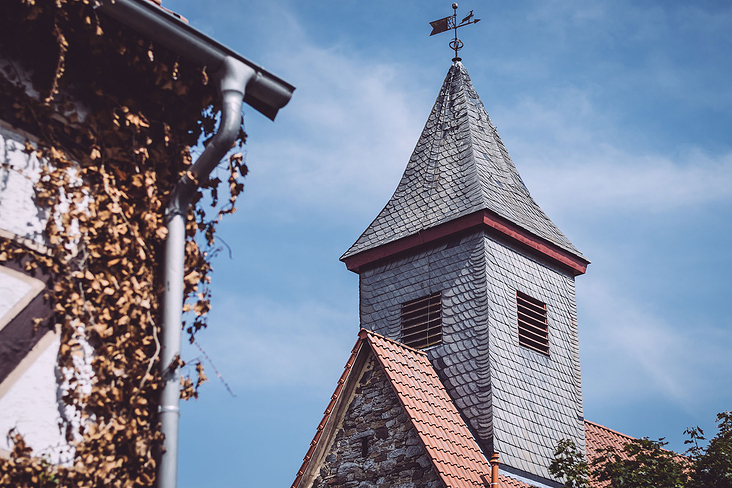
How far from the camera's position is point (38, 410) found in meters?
4.45

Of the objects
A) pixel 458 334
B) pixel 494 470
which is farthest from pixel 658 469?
pixel 458 334

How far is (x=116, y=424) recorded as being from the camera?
15.1 feet

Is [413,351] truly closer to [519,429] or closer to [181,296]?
[519,429]

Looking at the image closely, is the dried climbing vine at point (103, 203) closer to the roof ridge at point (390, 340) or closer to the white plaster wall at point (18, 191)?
the white plaster wall at point (18, 191)

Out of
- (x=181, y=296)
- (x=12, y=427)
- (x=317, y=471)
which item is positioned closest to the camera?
(x=12, y=427)

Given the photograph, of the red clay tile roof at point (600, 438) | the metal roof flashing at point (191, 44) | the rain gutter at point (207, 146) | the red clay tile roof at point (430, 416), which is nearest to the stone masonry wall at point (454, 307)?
the red clay tile roof at point (430, 416)

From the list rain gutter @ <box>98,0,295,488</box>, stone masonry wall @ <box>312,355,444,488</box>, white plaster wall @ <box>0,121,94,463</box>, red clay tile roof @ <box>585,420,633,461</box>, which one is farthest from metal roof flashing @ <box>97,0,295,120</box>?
red clay tile roof @ <box>585,420,633,461</box>

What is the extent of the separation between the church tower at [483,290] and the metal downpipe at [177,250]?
10.0 m

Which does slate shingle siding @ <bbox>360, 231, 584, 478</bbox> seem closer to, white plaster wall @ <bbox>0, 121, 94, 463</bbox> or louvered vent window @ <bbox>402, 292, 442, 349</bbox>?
louvered vent window @ <bbox>402, 292, 442, 349</bbox>

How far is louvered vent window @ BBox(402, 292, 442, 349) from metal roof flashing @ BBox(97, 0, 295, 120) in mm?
10645

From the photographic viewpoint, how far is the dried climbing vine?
459 centimetres

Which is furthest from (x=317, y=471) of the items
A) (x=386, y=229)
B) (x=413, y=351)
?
(x=386, y=229)

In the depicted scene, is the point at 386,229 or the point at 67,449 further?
the point at 386,229

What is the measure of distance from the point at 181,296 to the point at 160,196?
1.82 feet
